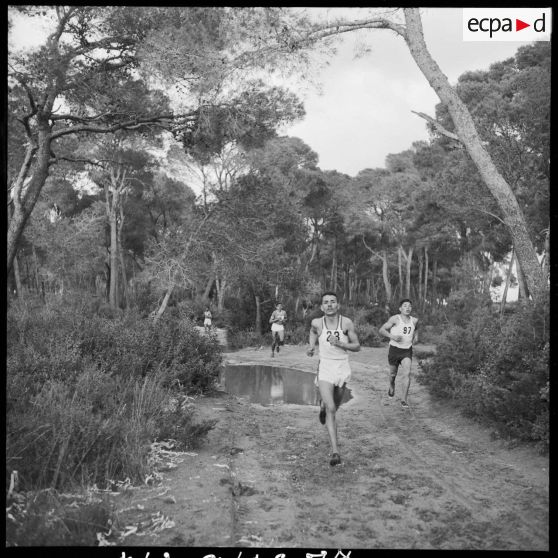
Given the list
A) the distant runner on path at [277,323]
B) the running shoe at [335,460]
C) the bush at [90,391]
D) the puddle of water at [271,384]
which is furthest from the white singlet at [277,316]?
the running shoe at [335,460]

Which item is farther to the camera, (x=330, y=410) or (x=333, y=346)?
(x=333, y=346)

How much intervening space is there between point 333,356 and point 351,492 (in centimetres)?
145

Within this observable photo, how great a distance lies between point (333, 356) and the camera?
18.6ft

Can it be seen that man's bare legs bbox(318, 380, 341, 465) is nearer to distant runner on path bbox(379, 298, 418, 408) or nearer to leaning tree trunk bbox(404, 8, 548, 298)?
distant runner on path bbox(379, 298, 418, 408)

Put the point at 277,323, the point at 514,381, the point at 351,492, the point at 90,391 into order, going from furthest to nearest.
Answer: the point at 277,323 → the point at 514,381 → the point at 90,391 → the point at 351,492

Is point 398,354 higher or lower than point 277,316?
lower

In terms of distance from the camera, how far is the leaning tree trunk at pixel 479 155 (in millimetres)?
8172

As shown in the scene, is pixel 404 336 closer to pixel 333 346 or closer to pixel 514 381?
pixel 514 381

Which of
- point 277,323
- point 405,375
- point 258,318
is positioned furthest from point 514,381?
point 258,318

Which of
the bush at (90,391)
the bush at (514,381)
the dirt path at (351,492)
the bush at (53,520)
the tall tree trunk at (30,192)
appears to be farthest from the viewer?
the tall tree trunk at (30,192)

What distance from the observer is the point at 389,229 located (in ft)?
110

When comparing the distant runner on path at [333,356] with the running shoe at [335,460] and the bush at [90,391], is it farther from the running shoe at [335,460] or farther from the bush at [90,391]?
the bush at [90,391]

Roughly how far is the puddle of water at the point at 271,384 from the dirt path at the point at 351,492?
2.52m

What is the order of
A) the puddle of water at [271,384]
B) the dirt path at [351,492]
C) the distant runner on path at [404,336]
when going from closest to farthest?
the dirt path at [351,492]
the distant runner on path at [404,336]
the puddle of water at [271,384]
